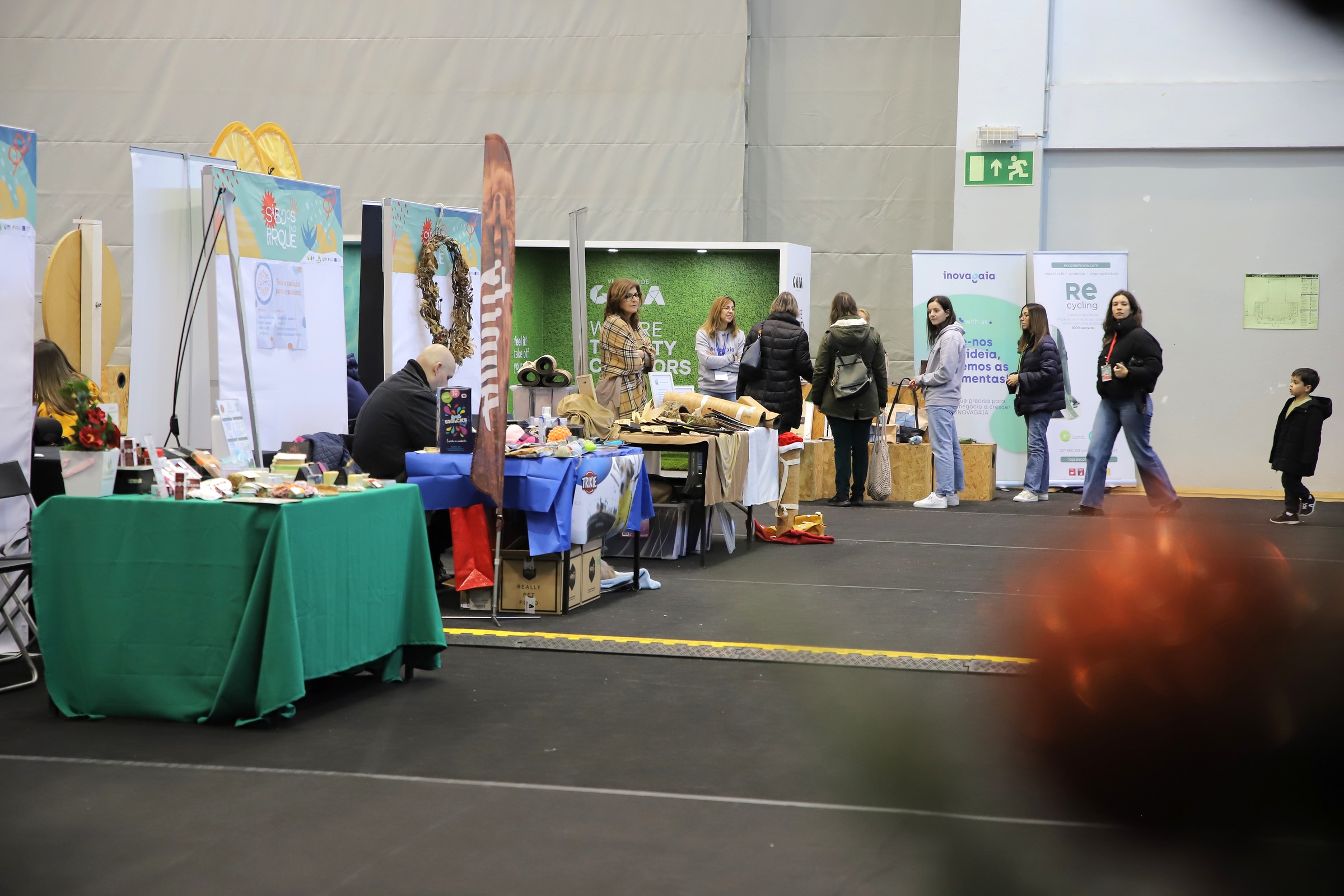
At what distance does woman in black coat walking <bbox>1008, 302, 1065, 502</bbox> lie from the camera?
29.6 feet

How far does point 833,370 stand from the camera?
851 centimetres

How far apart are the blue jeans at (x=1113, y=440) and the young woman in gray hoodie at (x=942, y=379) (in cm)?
104

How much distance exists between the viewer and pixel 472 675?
434 cm

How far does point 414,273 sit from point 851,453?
12.9ft

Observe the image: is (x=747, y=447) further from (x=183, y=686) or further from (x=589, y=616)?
(x=183, y=686)

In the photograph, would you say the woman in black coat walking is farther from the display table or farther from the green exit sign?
the display table

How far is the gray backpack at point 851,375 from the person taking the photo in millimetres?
8336

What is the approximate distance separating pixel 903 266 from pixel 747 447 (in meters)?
5.44

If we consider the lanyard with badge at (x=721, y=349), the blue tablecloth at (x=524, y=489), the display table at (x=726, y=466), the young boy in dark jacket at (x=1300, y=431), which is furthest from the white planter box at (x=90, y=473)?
the young boy in dark jacket at (x=1300, y=431)

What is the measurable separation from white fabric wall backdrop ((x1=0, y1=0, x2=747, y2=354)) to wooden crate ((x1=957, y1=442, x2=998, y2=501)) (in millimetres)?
3336

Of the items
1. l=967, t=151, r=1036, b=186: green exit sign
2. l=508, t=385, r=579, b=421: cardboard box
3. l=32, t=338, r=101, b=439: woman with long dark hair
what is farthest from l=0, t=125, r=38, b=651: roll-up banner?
l=967, t=151, r=1036, b=186: green exit sign

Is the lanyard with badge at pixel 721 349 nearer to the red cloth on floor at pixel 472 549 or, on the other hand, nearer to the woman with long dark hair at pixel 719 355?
the woman with long dark hair at pixel 719 355

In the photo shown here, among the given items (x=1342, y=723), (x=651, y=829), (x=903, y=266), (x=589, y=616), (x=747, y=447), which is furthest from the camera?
(x=903, y=266)

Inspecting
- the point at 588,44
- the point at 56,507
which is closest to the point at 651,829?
the point at 56,507
